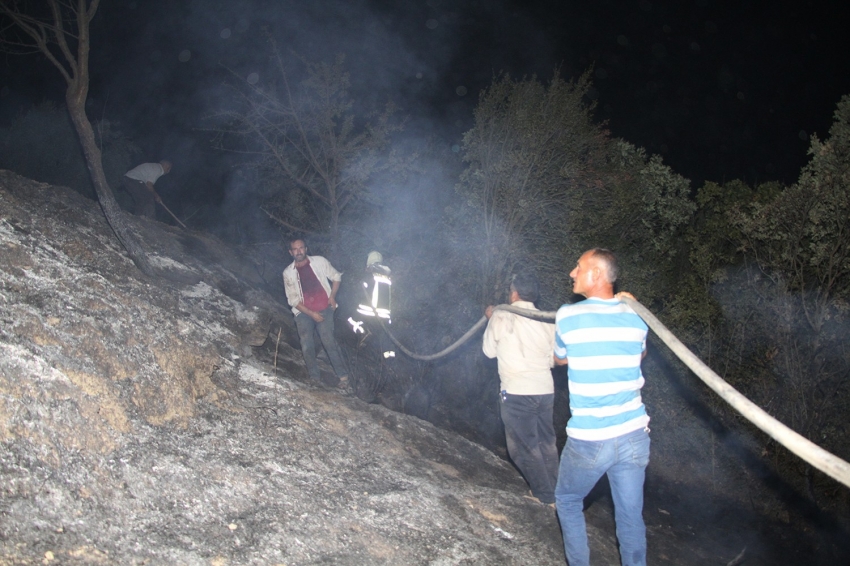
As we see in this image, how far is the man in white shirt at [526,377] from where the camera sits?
4.31 meters

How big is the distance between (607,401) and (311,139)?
11.4 metres

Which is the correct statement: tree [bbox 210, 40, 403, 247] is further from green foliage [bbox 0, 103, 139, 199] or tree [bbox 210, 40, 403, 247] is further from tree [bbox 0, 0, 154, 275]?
tree [bbox 0, 0, 154, 275]

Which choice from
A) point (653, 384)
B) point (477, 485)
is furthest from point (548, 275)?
point (477, 485)

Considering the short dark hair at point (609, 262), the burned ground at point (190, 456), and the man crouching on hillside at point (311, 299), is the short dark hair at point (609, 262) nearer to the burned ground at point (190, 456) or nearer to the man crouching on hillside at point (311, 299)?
the burned ground at point (190, 456)

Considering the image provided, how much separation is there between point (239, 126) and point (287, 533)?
1122 centimetres

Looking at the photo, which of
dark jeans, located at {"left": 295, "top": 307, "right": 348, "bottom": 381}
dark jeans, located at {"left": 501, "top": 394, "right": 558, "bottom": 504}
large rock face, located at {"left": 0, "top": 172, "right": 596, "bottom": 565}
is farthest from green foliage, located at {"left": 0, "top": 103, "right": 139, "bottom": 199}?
dark jeans, located at {"left": 501, "top": 394, "right": 558, "bottom": 504}

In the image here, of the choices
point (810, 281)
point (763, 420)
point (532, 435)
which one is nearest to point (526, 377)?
point (532, 435)

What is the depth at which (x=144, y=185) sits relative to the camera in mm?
9312

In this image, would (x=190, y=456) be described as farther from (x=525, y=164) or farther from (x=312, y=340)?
(x=525, y=164)

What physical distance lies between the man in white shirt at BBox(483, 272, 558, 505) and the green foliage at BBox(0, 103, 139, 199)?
33.7 feet

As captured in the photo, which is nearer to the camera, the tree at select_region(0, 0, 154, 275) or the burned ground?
the burned ground

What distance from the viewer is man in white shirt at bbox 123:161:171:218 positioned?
365 inches

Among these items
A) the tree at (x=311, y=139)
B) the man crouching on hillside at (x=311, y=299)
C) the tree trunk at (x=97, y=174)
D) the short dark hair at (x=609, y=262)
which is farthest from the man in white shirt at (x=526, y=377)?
the tree at (x=311, y=139)

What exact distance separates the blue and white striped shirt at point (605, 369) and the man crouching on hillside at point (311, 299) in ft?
12.3
